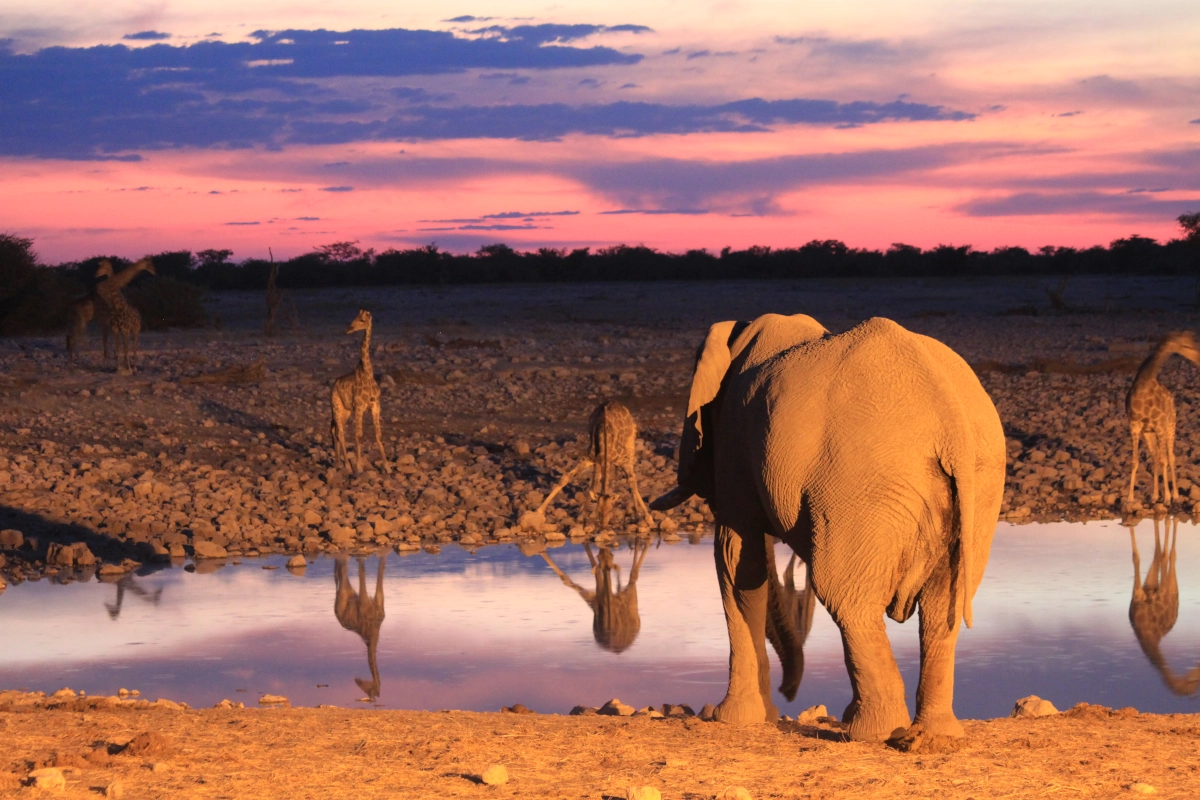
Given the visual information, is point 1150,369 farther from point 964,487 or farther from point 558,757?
point 558,757

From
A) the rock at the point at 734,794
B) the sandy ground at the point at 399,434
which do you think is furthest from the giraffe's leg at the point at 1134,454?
the rock at the point at 734,794

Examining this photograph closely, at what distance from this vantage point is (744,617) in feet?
21.2

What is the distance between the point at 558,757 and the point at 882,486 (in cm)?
156

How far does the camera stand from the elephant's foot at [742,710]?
6.31 metres

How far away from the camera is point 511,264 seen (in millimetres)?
63406

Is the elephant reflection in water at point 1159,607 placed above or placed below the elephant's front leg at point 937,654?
below

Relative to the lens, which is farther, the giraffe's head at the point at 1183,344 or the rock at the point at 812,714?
the giraffe's head at the point at 1183,344

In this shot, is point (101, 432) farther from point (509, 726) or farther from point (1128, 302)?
point (1128, 302)

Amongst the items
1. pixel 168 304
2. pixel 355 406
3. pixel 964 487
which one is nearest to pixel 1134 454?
pixel 355 406

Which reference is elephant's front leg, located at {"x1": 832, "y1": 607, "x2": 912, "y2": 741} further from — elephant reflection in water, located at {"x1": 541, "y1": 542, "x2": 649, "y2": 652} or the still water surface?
elephant reflection in water, located at {"x1": 541, "y1": 542, "x2": 649, "y2": 652}

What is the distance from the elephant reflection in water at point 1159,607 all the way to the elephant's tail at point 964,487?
2826 millimetres

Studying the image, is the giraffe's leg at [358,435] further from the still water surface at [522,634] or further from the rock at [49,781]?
the rock at [49,781]

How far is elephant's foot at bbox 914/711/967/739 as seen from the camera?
223 inches

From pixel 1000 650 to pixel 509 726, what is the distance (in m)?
3.40
